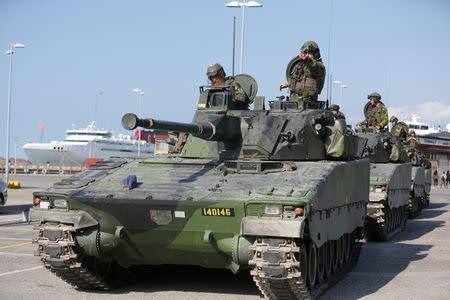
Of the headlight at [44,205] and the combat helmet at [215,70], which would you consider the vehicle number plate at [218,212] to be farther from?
the combat helmet at [215,70]

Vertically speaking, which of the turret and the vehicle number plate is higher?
the turret

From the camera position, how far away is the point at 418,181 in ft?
85.9

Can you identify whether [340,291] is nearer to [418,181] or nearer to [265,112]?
A: [265,112]

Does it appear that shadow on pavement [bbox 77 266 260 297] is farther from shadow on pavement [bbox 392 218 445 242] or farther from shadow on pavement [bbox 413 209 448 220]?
shadow on pavement [bbox 413 209 448 220]

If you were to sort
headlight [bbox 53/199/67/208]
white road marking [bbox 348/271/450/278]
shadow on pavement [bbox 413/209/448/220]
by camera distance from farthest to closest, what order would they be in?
shadow on pavement [bbox 413/209/448/220] < white road marking [bbox 348/271/450/278] < headlight [bbox 53/199/67/208]

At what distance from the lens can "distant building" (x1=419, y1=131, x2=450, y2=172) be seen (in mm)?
73981

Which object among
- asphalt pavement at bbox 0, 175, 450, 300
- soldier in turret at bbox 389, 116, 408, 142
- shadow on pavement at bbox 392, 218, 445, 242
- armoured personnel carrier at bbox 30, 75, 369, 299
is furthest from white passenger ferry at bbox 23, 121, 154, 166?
armoured personnel carrier at bbox 30, 75, 369, 299

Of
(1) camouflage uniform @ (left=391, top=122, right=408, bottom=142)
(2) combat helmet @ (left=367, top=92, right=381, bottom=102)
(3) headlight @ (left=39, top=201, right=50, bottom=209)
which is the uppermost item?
(2) combat helmet @ (left=367, top=92, right=381, bottom=102)

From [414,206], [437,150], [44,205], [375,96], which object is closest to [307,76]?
[44,205]

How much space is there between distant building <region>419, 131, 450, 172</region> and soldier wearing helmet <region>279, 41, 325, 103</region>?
60.4 metres

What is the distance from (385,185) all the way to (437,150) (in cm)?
6107

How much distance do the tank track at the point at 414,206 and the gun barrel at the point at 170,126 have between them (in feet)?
49.1

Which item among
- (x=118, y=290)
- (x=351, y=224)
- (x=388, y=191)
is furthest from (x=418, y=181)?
(x=118, y=290)

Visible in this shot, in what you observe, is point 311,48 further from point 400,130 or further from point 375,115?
point 400,130
